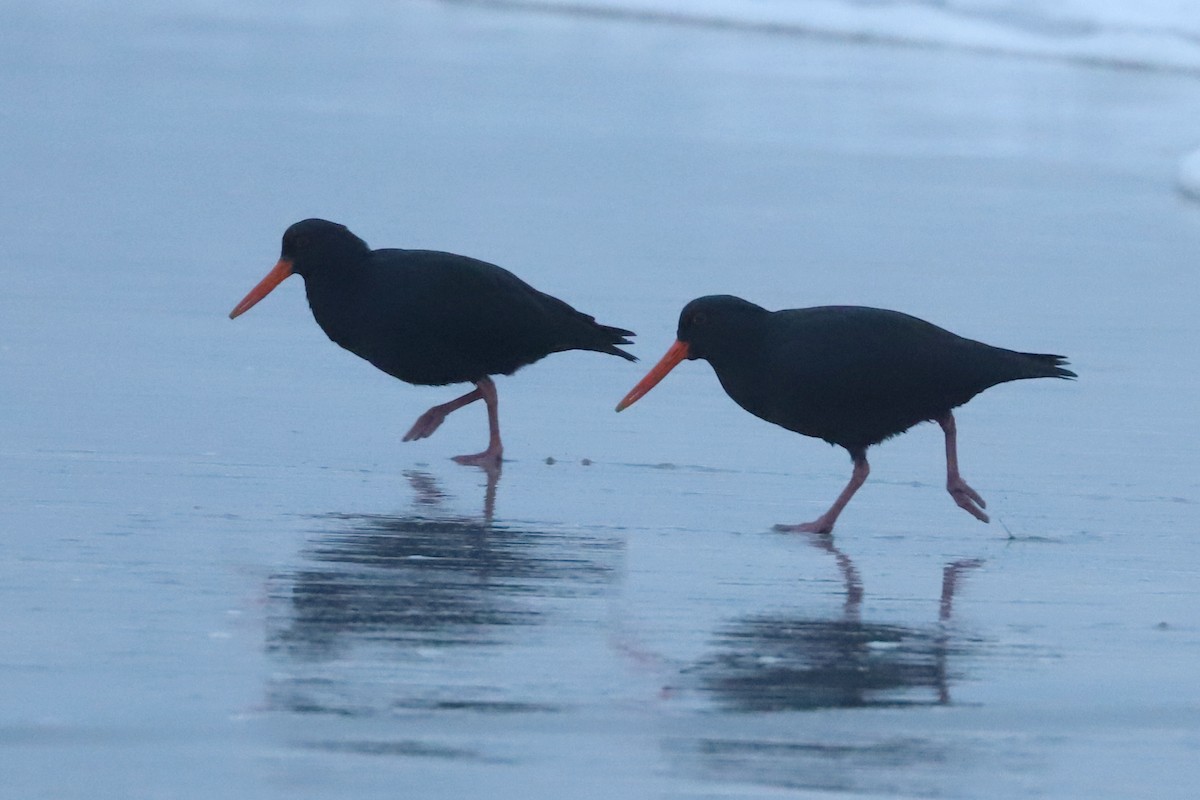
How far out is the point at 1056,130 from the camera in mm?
14305

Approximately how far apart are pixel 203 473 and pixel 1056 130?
32.6ft

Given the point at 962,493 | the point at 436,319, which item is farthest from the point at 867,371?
the point at 436,319

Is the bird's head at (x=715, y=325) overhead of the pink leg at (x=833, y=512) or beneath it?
overhead

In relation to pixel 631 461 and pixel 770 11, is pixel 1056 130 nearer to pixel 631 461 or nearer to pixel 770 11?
pixel 770 11

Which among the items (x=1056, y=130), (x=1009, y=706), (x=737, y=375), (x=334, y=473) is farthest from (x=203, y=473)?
(x=1056, y=130)

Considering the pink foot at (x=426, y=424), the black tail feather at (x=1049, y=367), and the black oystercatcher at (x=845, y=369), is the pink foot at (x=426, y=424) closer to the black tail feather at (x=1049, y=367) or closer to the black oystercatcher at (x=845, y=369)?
the black oystercatcher at (x=845, y=369)

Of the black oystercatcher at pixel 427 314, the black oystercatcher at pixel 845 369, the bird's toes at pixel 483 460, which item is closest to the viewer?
the black oystercatcher at pixel 845 369

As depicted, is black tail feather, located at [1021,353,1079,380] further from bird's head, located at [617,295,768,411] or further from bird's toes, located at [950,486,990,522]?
bird's head, located at [617,295,768,411]

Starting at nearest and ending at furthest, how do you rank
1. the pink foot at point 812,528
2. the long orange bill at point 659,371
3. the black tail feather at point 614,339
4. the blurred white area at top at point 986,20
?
the pink foot at point 812,528, the long orange bill at point 659,371, the black tail feather at point 614,339, the blurred white area at top at point 986,20

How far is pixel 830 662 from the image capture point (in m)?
3.88

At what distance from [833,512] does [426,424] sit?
1292 millimetres

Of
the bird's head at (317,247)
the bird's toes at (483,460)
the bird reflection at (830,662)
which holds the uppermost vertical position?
the bird's head at (317,247)

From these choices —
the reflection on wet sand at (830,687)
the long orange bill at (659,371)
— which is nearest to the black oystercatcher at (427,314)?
the long orange bill at (659,371)

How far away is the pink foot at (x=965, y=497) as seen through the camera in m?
5.11
